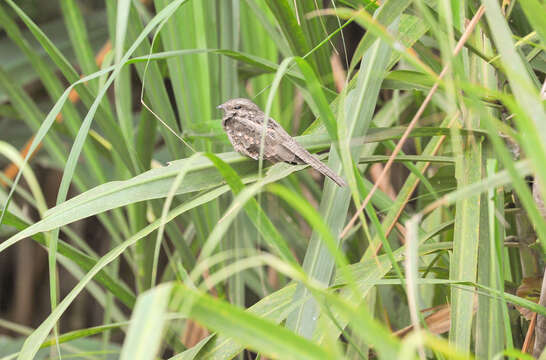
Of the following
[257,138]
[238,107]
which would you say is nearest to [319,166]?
[257,138]

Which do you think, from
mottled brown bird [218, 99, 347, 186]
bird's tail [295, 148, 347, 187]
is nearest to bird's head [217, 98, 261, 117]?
mottled brown bird [218, 99, 347, 186]

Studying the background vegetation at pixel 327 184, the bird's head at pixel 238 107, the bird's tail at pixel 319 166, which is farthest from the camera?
the bird's head at pixel 238 107

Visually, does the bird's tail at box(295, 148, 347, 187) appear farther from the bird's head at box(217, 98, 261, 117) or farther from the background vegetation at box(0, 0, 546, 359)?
the bird's head at box(217, 98, 261, 117)

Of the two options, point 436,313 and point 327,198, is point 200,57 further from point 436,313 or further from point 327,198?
point 436,313

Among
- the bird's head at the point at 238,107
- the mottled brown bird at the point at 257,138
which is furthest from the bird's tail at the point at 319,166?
the bird's head at the point at 238,107

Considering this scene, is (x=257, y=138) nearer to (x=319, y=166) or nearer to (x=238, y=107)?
(x=238, y=107)

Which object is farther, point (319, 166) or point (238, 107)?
point (238, 107)

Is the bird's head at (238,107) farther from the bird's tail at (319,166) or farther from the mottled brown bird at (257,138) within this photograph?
the bird's tail at (319,166)
